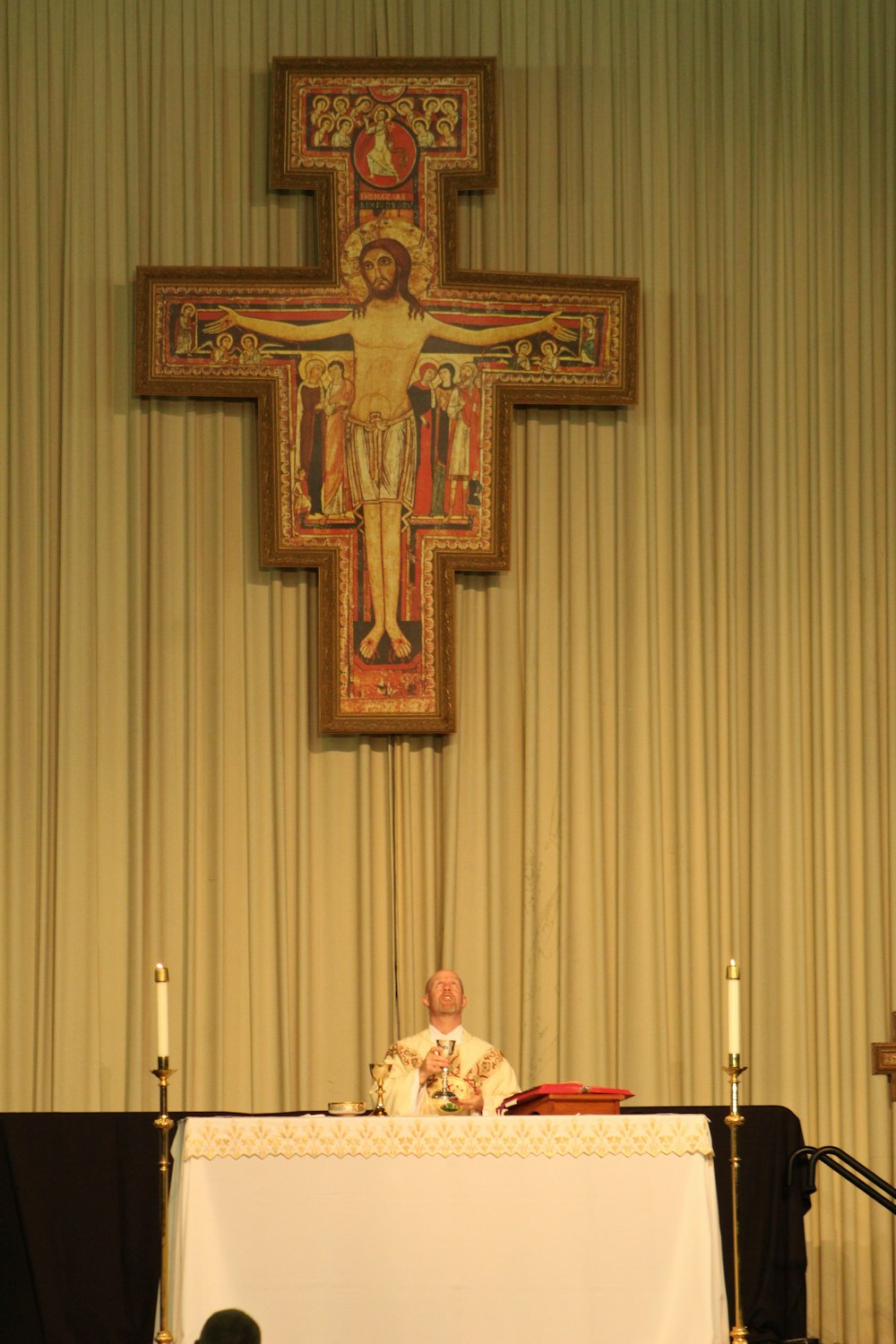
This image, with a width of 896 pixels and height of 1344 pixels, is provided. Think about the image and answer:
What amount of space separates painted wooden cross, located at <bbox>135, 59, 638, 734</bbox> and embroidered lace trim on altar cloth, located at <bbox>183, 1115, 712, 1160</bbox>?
7.86 feet

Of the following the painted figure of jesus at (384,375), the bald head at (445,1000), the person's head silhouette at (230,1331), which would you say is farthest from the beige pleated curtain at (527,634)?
the person's head silhouette at (230,1331)

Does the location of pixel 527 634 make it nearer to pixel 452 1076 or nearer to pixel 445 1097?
pixel 452 1076

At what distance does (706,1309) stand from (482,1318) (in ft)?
2.10

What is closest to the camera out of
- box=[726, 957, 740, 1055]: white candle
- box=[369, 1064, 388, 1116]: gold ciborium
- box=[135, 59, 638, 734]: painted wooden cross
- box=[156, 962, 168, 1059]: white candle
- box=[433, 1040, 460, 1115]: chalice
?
box=[726, 957, 740, 1055]: white candle

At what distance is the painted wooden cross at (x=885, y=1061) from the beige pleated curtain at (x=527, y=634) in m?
0.07

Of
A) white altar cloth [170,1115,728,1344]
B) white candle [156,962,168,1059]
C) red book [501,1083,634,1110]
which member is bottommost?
white altar cloth [170,1115,728,1344]

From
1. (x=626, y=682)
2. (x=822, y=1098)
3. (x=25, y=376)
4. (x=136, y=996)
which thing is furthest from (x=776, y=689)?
(x=25, y=376)

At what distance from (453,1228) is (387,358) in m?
3.80

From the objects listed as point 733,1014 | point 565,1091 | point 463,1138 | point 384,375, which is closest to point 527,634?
point 384,375

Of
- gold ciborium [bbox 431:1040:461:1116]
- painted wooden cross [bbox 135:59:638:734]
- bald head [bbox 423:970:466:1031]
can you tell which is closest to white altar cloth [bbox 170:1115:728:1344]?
gold ciborium [bbox 431:1040:461:1116]

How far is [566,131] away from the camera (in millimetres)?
7566

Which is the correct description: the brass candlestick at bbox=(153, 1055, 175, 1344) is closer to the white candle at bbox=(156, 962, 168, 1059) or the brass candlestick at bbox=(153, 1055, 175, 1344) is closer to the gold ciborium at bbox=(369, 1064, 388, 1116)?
the white candle at bbox=(156, 962, 168, 1059)

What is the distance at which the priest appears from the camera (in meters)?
5.91

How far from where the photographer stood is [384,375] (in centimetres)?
734
